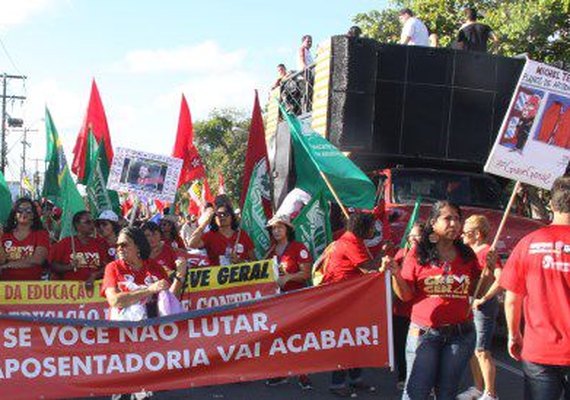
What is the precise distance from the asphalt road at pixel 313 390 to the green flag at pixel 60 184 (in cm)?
208

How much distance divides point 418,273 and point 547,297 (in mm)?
1046

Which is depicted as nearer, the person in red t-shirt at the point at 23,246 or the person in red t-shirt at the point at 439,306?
the person in red t-shirt at the point at 439,306

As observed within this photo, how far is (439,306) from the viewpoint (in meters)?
5.29

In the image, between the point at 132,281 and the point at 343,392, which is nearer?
the point at 132,281

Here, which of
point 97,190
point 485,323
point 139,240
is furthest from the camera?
point 97,190

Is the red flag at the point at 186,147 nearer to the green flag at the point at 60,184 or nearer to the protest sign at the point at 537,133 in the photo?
the green flag at the point at 60,184

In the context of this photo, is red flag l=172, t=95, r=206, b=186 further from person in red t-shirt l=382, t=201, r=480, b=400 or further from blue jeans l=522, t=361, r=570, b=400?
blue jeans l=522, t=361, r=570, b=400

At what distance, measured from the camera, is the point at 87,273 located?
830 centimetres

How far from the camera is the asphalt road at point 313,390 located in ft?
25.2

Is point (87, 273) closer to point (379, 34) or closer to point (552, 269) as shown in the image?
point (552, 269)

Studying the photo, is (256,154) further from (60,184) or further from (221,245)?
(60,184)

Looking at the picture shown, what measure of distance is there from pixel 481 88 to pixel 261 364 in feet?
22.2

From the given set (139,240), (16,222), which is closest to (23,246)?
(16,222)

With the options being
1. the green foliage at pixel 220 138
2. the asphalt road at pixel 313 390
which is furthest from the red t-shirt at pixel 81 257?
the green foliage at pixel 220 138
